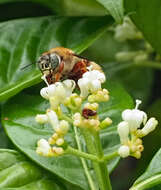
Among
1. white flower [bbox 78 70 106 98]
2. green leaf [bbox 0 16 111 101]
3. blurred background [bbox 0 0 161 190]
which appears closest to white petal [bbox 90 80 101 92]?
white flower [bbox 78 70 106 98]

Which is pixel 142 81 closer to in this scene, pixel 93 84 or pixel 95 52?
pixel 95 52

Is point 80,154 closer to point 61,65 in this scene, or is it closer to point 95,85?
point 95,85

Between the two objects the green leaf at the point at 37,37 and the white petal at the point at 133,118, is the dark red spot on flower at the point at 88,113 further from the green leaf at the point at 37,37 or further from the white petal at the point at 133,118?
the green leaf at the point at 37,37

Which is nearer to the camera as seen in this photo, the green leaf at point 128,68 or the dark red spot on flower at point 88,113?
the dark red spot on flower at point 88,113

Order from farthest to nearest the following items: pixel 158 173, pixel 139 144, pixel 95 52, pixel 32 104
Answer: pixel 95 52 < pixel 32 104 < pixel 158 173 < pixel 139 144

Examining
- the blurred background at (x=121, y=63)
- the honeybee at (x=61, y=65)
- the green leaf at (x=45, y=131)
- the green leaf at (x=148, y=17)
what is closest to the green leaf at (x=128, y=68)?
the blurred background at (x=121, y=63)

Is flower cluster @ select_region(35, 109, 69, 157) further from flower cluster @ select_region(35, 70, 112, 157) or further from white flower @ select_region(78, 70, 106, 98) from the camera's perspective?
white flower @ select_region(78, 70, 106, 98)

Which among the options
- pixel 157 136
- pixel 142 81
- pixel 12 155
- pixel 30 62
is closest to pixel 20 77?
pixel 30 62
